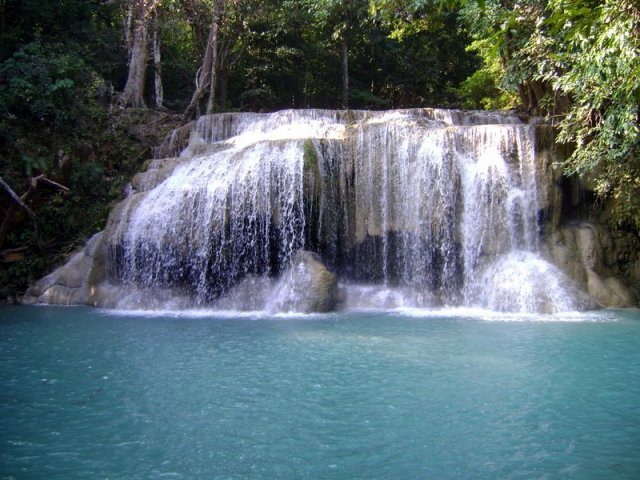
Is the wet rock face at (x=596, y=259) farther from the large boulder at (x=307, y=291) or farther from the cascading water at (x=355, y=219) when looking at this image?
the large boulder at (x=307, y=291)

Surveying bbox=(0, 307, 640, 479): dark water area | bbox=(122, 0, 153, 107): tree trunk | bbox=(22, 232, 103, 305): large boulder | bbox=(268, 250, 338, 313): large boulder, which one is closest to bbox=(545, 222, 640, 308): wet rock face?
bbox=(0, 307, 640, 479): dark water area

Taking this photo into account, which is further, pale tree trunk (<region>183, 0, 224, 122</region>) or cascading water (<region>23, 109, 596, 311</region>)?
pale tree trunk (<region>183, 0, 224, 122</region>)

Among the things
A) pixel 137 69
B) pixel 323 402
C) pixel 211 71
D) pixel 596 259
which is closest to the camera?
pixel 323 402

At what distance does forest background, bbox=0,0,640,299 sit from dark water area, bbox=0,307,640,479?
3.85 m

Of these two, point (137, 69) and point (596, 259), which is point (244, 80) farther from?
point (596, 259)

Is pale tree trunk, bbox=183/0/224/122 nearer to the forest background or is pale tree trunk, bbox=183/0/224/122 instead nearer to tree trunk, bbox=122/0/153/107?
the forest background

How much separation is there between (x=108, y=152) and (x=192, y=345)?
34.7 feet

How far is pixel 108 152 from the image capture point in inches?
679

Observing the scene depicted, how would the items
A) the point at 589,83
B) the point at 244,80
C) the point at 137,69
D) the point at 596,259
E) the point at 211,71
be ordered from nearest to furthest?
the point at 589,83 < the point at 596,259 < the point at 211,71 < the point at 137,69 < the point at 244,80

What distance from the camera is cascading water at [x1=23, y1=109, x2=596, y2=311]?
42.3ft

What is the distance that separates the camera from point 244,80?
25.6 metres

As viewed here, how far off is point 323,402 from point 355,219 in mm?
8257

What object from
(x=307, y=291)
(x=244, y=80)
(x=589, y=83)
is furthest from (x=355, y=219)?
(x=244, y=80)

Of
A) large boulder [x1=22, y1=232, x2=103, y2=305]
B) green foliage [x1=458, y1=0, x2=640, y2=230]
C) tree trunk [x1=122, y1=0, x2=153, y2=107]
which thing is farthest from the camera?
tree trunk [x1=122, y1=0, x2=153, y2=107]
